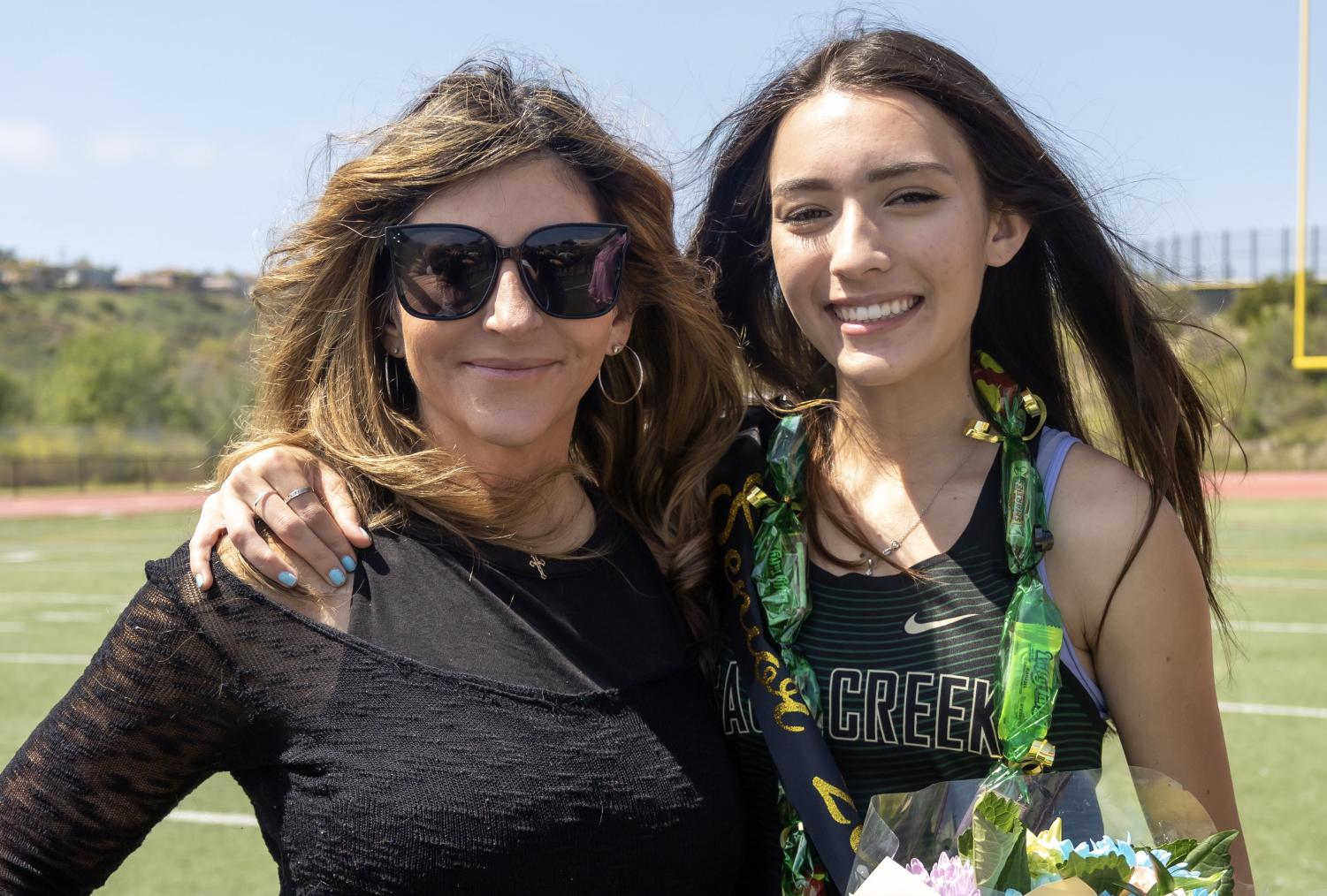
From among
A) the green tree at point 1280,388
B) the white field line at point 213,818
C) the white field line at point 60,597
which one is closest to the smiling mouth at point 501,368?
the white field line at point 213,818

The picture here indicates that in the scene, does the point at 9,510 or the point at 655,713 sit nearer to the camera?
the point at 655,713

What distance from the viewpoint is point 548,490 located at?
7.96 ft

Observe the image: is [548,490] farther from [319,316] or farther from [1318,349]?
[1318,349]

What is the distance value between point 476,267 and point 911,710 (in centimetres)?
106

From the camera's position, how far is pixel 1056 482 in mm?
2289

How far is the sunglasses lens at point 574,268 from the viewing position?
220 centimetres

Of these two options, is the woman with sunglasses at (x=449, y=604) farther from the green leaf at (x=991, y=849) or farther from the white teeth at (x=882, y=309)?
the green leaf at (x=991, y=849)

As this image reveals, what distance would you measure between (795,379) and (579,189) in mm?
837

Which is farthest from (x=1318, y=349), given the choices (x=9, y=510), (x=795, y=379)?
(x=795, y=379)

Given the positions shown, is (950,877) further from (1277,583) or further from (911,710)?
(1277,583)

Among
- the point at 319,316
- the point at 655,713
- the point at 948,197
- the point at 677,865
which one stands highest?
the point at 948,197

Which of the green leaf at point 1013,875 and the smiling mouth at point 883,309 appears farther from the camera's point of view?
the smiling mouth at point 883,309

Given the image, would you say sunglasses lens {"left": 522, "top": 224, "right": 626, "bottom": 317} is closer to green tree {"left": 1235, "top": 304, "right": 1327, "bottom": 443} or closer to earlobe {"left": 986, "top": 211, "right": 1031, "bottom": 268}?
earlobe {"left": 986, "top": 211, "right": 1031, "bottom": 268}

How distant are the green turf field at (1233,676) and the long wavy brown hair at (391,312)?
1.71ft
